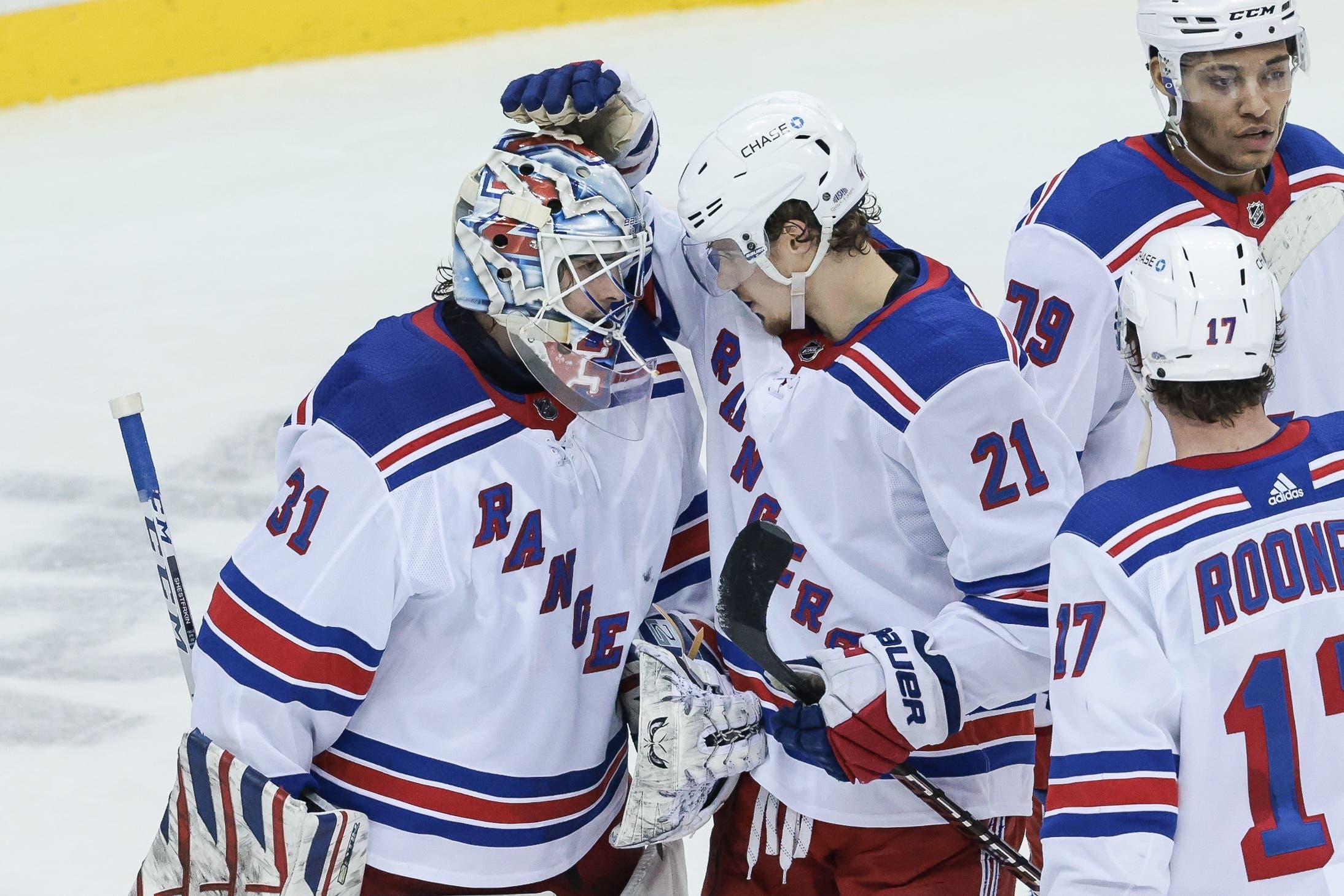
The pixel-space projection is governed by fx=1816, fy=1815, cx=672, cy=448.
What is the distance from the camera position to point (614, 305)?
78.1 inches

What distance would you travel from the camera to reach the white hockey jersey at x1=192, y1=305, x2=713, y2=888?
6.19 ft

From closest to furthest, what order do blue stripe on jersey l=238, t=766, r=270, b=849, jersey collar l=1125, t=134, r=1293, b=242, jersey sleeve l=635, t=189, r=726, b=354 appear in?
1. blue stripe on jersey l=238, t=766, r=270, b=849
2. jersey sleeve l=635, t=189, r=726, b=354
3. jersey collar l=1125, t=134, r=1293, b=242

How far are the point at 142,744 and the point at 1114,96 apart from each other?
11.2 ft

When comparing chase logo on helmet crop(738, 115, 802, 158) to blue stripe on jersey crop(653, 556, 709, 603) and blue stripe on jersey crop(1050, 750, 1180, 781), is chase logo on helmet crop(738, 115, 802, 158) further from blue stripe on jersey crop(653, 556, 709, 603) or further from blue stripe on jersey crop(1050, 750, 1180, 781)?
blue stripe on jersey crop(1050, 750, 1180, 781)

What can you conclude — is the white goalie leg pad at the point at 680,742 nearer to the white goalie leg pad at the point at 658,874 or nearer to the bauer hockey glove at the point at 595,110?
the white goalie leg pad at the point at 658,874

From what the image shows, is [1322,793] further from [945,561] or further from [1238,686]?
[945,561]

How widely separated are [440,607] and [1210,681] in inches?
31.4

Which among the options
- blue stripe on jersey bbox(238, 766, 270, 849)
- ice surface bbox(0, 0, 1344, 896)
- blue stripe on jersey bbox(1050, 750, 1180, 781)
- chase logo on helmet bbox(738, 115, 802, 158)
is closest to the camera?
blue stripe on jersey bbox(1050, 750, 1180, 781)

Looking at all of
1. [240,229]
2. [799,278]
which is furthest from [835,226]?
[240,229]

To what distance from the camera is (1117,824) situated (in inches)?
62.2

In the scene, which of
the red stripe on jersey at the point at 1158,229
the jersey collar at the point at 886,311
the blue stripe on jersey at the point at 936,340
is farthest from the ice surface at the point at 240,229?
the red stripe on jersey at the point at 1158,229

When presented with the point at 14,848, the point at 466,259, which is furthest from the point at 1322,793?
the point at 14,848

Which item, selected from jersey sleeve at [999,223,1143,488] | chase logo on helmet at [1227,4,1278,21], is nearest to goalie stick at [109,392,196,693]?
jersey sleeve at [999,223,1143,488]

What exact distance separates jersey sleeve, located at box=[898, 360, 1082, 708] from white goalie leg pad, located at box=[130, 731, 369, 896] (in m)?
0.67
